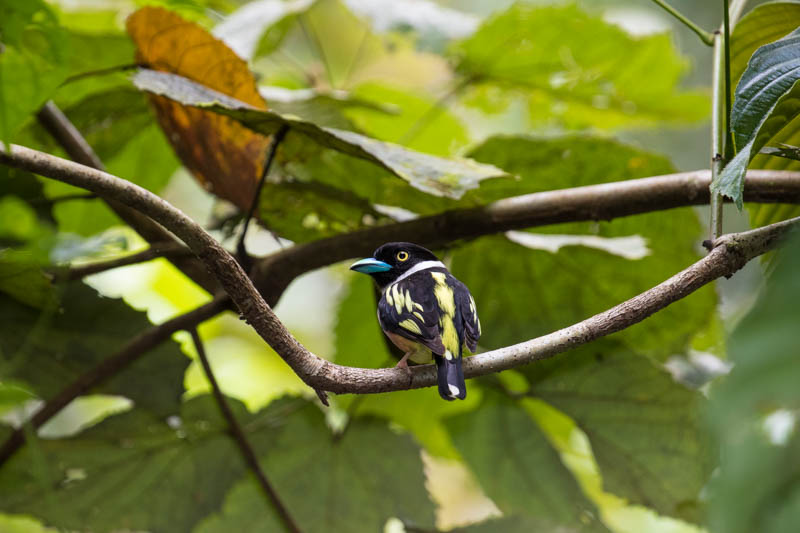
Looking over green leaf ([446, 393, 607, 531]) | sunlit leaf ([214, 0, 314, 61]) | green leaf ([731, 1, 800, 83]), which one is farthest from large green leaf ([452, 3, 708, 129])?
green leaf ([446, 393, 607, 531])

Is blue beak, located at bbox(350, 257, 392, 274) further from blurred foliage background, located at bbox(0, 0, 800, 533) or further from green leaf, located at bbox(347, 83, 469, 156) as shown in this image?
green leaf, located at bbox(347, 83, 469, 156)

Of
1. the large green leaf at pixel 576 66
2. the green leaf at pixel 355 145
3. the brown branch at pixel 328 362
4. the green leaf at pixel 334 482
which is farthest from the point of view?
the large green leaf at pixel 576 66

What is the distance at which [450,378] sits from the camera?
62 cm

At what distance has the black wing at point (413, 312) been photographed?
69cm

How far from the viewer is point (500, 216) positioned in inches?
35.7

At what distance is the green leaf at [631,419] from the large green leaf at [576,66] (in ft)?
2.11

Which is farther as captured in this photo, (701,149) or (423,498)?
(701,149)

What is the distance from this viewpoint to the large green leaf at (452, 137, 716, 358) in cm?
109

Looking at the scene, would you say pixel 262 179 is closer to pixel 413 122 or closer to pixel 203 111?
pixel 203 111

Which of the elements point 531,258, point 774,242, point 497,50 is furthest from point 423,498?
point 497,50

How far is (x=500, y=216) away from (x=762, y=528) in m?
0.61

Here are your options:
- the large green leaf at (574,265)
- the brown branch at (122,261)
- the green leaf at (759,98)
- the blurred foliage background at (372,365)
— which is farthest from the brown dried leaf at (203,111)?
the green leaf at (759,98)

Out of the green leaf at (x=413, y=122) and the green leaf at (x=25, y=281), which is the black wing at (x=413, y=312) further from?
the green leaf at (x=413, y=122)

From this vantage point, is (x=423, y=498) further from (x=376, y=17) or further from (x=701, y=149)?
(x=701, y=149)
